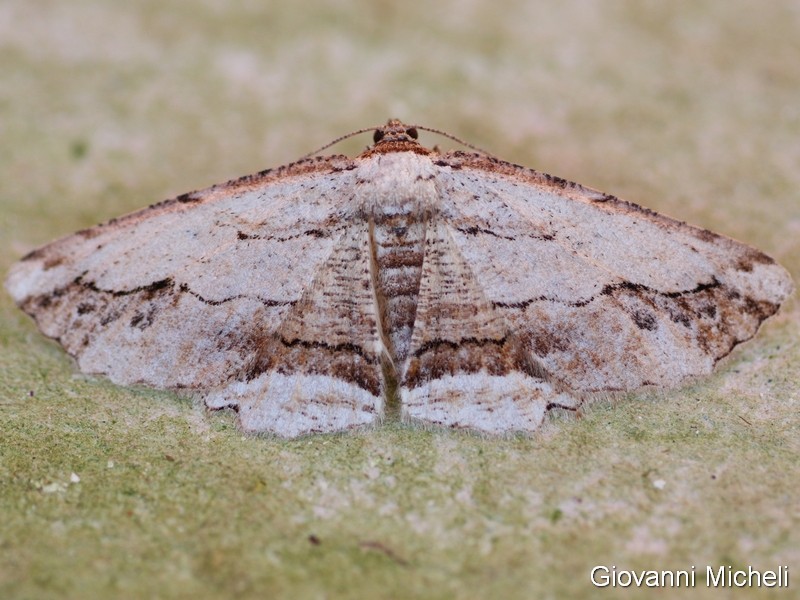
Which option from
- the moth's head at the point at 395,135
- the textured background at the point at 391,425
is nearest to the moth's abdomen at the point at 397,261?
the moth's head at the point at 395,135

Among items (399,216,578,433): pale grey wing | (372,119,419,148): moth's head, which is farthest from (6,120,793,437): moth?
(372,119,419,148): moth's head

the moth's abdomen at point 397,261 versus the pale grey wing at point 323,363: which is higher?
the moth's abdomen at point 397,261

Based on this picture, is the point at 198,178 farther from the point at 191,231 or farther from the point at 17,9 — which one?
the point at 17,9

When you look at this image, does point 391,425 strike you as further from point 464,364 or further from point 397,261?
point 397,261

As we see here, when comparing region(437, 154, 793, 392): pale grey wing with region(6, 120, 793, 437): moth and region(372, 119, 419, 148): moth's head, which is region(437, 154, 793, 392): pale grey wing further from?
region(372, 119, 419, 148): moth's head

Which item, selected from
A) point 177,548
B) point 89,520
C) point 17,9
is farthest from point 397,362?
point 17,9

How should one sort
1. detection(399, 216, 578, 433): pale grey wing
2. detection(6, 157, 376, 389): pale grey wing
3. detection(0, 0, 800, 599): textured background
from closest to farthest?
detection(0, 0, 800, 599): textured background < detection(399, 216, 578, 433): pale grey wing < detection(6, 157, 376, 389): pale grey wing

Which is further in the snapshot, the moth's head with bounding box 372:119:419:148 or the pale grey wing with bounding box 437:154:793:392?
the moth's head with bounding box 372:119:419:148

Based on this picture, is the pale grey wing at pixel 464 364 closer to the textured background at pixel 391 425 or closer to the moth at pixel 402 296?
the moth at pixel 402 296
